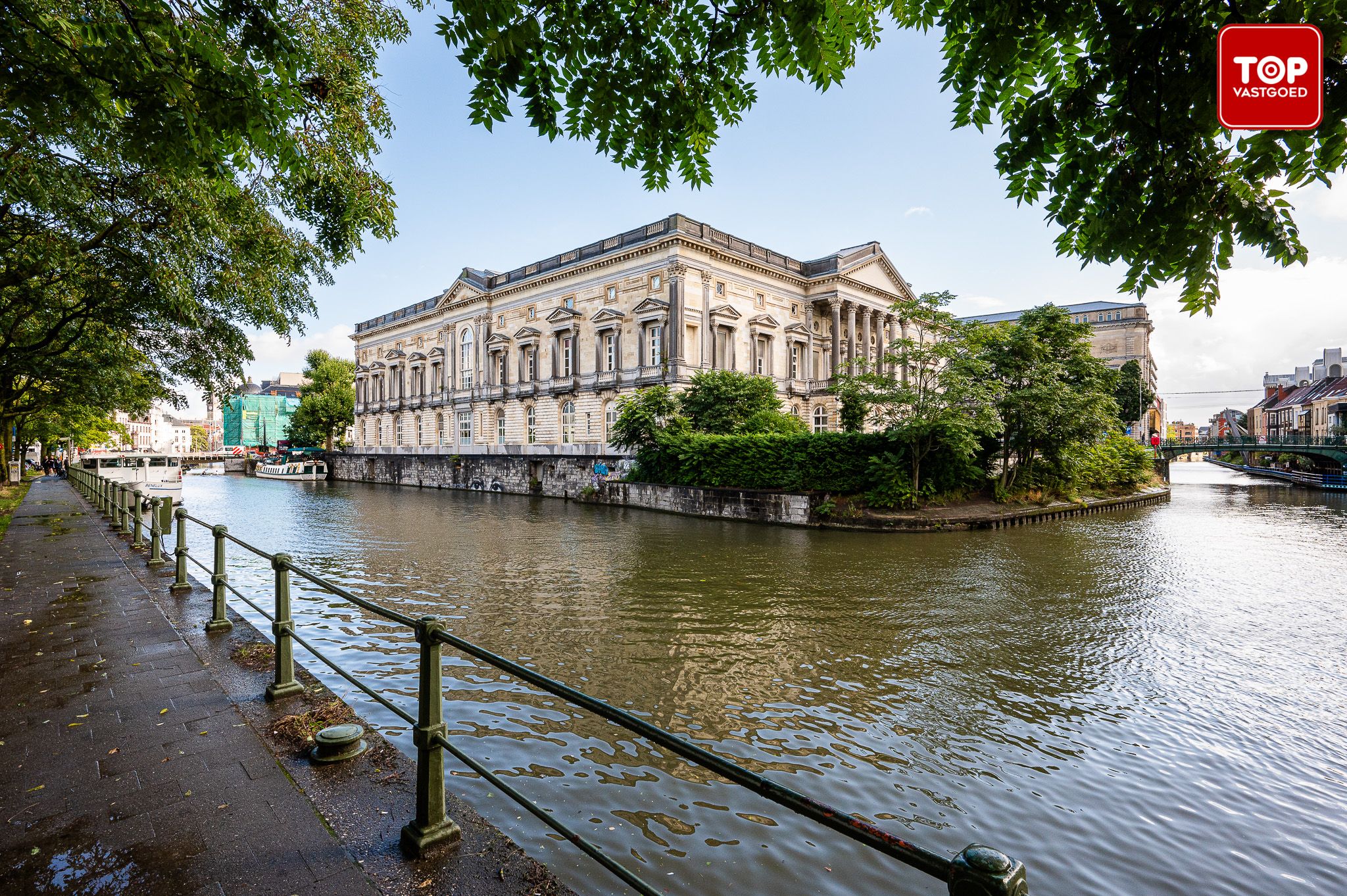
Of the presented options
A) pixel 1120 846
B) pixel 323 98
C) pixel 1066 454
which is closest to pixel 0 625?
pixel 323 98

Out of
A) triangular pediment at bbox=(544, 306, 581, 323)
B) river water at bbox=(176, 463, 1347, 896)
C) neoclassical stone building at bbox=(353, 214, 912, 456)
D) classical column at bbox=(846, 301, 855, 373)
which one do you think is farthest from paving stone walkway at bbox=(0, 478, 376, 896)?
classical column at bbox=(846, 301, 855, 373)

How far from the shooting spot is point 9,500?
21.4 m

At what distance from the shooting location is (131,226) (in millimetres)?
8047

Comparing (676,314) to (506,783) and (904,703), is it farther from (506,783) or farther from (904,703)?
(506,783)

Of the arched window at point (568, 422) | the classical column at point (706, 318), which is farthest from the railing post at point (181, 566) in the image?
the arched window at point (568, 422)

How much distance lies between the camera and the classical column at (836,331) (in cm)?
4392

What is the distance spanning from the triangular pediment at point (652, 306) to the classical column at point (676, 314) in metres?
0.50

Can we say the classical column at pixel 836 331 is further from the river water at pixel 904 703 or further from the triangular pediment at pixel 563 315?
the river water at pixel 904 703

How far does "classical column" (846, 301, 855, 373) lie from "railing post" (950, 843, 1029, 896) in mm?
45158

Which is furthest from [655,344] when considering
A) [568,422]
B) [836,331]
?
[836,331]

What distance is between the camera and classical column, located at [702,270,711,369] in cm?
3791

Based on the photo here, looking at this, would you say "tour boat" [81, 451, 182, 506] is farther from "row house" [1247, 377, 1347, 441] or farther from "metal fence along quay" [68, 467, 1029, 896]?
"row house" [1247, 377, 1347, 441]

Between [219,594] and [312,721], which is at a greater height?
[219,594]

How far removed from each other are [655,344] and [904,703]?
33.3 m
